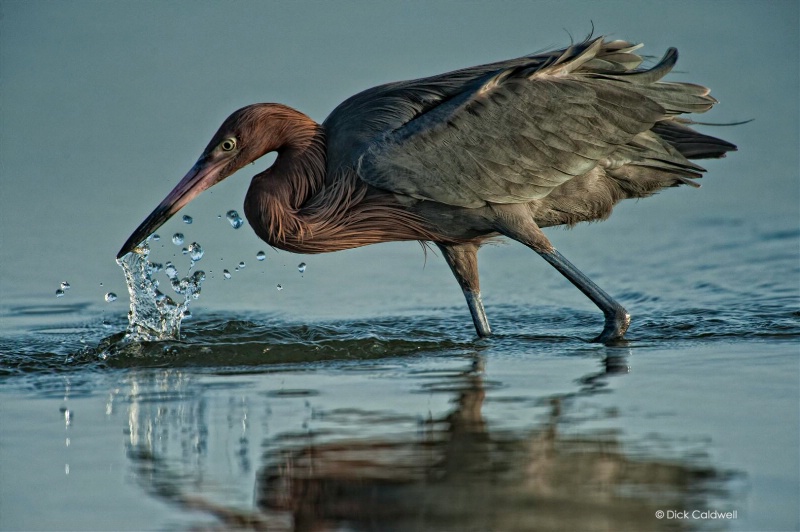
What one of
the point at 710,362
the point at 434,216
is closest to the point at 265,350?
the point at 434,216

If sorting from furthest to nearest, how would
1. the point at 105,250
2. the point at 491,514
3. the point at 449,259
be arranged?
the point at 105,250
the point at 449,259
the point at 491,514

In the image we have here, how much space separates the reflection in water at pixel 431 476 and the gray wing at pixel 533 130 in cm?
231

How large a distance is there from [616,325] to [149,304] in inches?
117

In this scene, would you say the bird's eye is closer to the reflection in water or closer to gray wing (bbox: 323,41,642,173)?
gray wing (bbox: 323,41,642,173)

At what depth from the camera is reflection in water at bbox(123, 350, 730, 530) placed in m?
3.72

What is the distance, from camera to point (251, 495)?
4.01m

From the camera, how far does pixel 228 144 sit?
7.36 m

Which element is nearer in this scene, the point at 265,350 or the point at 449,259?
the point at 265,350

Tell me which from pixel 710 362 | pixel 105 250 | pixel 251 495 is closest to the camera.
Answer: pixel 251 495

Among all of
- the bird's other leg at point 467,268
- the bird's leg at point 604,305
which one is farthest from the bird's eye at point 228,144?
the bird's leg at point 604,305

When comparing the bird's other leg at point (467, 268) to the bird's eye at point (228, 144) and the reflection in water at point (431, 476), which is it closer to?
the bird's eye at point (228, 144)

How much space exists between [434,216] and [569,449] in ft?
10.1

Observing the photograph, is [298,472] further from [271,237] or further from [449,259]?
[449,259]

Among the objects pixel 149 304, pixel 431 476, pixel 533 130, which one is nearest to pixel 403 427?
pixel 431 476
